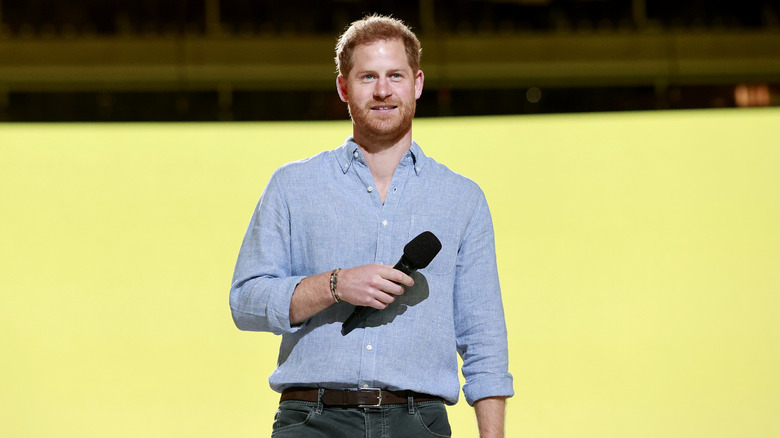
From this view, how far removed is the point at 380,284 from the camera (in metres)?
1.45

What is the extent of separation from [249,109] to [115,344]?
1.05 meters

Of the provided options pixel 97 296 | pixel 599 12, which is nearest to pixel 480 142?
pixel 599 12

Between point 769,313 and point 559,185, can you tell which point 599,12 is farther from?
point 769,313

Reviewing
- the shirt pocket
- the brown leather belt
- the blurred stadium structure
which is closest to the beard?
the shirt pocket

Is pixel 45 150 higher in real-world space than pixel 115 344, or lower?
higher

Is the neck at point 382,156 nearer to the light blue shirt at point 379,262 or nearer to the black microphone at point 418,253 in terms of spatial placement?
the light blue shirt at point 379,262

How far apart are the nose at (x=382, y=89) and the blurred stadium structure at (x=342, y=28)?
1.96 meters

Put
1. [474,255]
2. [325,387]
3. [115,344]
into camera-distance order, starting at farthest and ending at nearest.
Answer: [115,344]
[474,255]
[325,387]

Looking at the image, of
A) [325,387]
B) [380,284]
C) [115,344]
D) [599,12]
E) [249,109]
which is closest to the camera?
[380,284]

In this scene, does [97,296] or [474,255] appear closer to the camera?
[474,255]

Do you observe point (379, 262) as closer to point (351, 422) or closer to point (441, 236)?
point (441, 236)

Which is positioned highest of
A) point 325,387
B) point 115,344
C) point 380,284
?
point 380,284

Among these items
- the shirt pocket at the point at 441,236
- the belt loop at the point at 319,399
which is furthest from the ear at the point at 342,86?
the belt loop at the point at 319,399

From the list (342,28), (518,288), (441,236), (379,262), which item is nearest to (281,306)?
(379,262)
